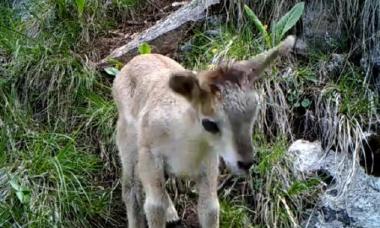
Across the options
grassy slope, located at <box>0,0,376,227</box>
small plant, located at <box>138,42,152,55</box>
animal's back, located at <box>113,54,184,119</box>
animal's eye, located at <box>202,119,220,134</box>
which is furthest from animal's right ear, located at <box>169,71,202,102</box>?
small plant, located at <box>138,42,152,55</box>

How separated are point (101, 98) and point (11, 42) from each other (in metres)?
1.14

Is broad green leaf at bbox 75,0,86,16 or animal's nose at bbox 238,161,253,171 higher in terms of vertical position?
animal's nose at bbox 238,161,253,171

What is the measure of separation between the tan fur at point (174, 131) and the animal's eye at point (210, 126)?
3 centimetres

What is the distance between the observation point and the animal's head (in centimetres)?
445

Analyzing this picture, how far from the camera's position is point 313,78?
23.2 feet

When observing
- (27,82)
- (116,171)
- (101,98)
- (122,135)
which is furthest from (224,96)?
(27,82)

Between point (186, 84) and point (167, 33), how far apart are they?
119 inches

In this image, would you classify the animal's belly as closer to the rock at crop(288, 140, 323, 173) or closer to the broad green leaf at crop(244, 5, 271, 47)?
the rock at crop(288, 140, 323, 173)

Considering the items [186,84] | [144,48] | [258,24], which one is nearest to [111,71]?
[144,48]

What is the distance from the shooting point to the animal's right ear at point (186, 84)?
4582 mm

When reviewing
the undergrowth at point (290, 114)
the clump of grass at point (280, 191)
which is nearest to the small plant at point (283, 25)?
the undergrowth at point (290, 114)

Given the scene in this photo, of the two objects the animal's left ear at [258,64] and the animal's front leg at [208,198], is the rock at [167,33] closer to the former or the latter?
the animal's front leg at [208,198]

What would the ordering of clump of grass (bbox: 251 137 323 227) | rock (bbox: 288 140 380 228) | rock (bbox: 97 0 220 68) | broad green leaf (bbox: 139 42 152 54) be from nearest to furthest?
1. rock (bbox: 288 140 380 228)
2. clump of grass (bbox: 251 137 323 227)
3. broad green leaf (bbox: 139 42 152 54)
4. rock (bbox: 97 0 220 68)

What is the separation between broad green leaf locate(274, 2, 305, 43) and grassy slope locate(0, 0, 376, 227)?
21 centimetres
